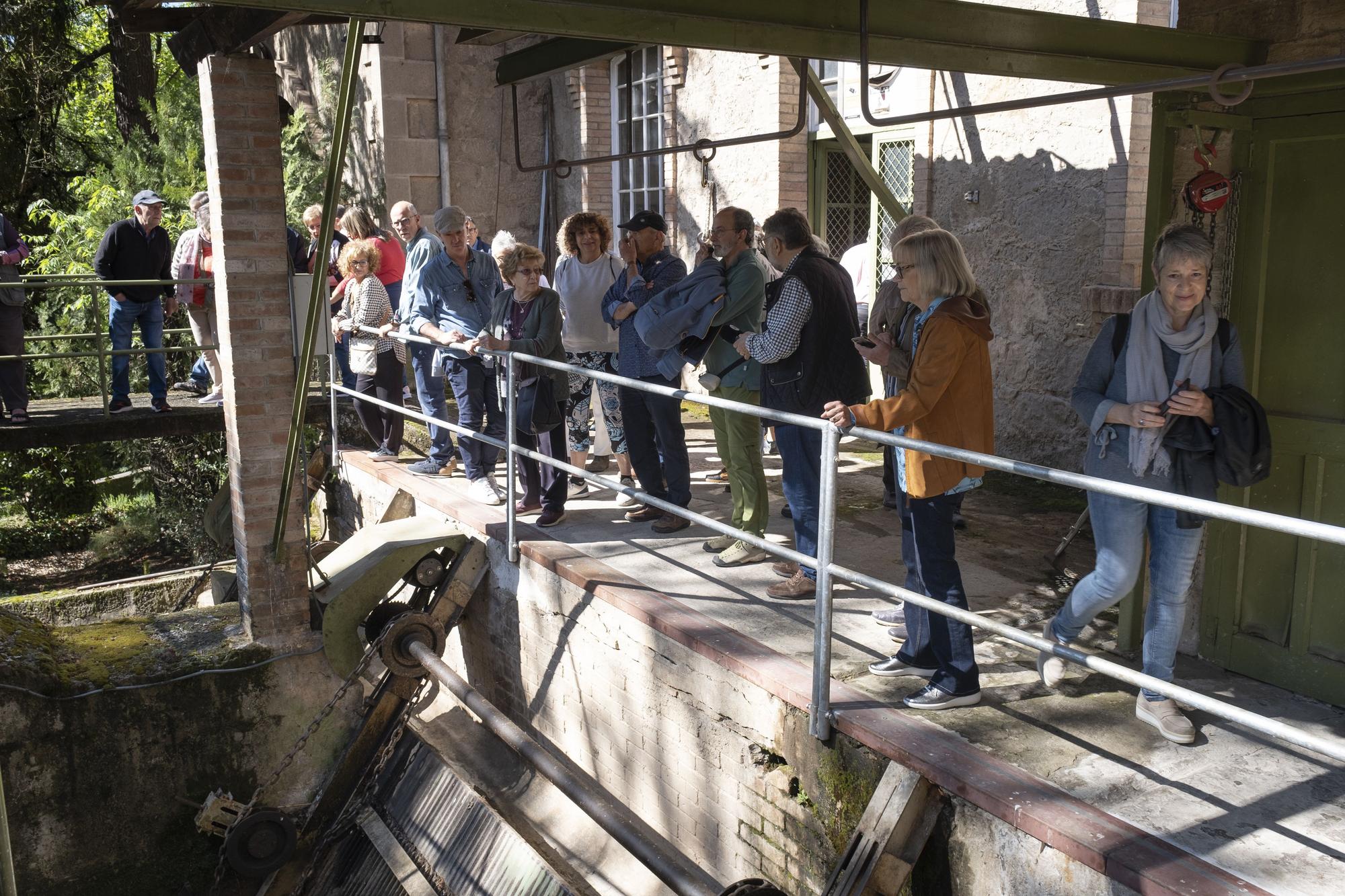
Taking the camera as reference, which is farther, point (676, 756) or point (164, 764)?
point (164, 764)

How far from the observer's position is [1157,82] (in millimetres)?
3660

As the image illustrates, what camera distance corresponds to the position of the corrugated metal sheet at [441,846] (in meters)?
4.95

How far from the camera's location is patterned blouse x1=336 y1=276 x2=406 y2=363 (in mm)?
8117

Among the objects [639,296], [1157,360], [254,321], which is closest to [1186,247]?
[1157,360]

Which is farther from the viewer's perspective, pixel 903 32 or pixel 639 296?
pixel 639 296

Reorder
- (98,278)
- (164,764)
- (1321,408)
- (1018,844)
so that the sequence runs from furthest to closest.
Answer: (98,278)
(164,764)
(1321,408)
(1018,844)

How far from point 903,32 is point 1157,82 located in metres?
1.25

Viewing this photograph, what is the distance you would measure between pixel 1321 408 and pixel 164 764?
18.8 feet

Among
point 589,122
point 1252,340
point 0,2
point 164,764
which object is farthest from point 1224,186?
point 0,2

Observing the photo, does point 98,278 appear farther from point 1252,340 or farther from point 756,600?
point 1252,340

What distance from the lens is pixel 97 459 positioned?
46.1 ft

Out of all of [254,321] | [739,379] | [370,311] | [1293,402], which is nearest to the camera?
[1293,402]

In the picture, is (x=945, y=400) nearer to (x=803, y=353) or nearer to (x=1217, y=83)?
(x=803, y=353)

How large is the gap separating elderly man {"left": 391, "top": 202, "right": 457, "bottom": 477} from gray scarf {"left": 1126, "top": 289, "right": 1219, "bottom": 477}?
4.84 metres
